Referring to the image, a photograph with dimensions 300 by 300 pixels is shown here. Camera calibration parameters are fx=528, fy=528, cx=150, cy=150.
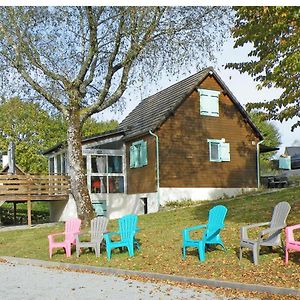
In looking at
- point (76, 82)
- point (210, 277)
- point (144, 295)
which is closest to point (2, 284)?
point (144, 295)

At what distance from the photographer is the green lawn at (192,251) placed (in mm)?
9344

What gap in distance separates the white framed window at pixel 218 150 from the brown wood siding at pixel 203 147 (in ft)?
0.67

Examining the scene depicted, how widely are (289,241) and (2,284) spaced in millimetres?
5254

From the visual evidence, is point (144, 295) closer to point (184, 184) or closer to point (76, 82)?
point (76, 82)

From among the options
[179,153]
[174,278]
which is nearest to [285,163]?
[179,153]

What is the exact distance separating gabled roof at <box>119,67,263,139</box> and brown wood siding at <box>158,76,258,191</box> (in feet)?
0.97

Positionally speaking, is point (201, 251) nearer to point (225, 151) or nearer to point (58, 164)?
point (225, 151)

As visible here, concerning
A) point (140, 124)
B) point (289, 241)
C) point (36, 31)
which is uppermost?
point (36, 31)

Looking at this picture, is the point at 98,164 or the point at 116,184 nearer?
the point at 98,164

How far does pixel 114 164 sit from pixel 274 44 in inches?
596

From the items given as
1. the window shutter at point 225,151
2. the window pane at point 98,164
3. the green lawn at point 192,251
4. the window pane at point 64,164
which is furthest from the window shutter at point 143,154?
the window pane at point 64,164

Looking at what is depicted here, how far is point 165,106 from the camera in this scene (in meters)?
26.0

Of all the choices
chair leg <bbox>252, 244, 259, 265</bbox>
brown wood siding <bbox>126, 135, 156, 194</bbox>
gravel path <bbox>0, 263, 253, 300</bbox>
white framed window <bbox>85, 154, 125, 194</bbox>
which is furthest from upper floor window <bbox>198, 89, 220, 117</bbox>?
chair leg <bbox>252, 244, 259, 265</bbox>

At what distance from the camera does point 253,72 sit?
14.0 m
